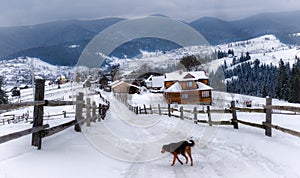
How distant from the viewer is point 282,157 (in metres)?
6.57

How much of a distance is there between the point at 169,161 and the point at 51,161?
310cm

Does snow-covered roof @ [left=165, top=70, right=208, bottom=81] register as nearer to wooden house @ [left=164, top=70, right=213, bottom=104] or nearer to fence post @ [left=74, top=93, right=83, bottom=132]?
wooden house @ [left=164, top=70, right=213, bottom=104]

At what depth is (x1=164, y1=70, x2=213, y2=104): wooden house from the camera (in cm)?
4206

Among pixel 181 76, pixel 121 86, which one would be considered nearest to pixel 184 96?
pixel 181 76

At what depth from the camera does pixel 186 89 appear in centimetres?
4253

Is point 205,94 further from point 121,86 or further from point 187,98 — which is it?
point 121,86

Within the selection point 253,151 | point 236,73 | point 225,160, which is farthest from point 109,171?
point 236,73

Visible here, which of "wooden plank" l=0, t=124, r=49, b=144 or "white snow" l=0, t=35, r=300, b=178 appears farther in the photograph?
"white snow" l=0, t=35, r=300, b=178

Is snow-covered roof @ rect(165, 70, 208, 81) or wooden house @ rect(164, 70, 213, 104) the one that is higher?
snow-covered roof @ rect(165, 70, 208, 81)

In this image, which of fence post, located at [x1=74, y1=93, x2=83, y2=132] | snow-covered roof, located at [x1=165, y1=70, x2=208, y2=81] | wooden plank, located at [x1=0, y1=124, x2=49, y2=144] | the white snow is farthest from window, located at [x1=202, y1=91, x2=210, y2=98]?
wooden plank, located at [x1=0, y1=124, x2=49, y2=144]

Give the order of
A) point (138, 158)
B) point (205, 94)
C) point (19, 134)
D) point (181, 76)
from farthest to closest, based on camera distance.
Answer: point (205, 94), point (181, 76), point (138, 158), point (19, 134)

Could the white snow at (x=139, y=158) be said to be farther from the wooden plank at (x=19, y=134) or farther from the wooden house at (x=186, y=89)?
the wooden house at (x=186, y=89)

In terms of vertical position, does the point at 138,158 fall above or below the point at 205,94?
below

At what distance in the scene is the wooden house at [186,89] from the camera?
42.1 m
